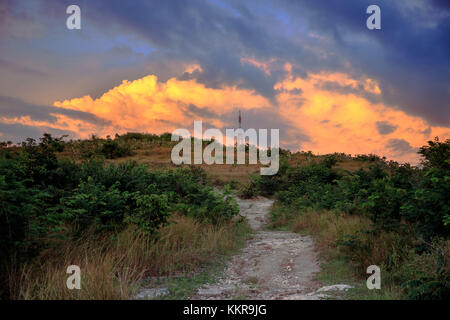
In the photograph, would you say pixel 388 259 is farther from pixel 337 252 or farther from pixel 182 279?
pixel 182 279

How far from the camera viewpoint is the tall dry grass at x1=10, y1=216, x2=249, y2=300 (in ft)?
15.8

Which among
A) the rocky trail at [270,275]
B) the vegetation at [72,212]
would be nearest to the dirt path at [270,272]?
the rocky trail at [270,275]

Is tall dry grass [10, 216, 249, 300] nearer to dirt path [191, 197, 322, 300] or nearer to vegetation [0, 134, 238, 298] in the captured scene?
vegetation [0, 134, 238, 298]

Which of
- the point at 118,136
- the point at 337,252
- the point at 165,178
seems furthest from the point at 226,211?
the point at 118,136

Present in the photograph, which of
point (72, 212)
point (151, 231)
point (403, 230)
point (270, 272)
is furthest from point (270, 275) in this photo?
point (72, 212)

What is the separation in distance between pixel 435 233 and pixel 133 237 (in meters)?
6.10

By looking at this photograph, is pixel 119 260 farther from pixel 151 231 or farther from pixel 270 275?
pixel 270 275

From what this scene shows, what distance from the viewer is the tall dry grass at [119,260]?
4801 mm

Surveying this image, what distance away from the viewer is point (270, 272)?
7.51m

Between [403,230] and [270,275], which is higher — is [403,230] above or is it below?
above

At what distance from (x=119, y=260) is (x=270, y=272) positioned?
3.38 metres

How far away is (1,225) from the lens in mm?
5031

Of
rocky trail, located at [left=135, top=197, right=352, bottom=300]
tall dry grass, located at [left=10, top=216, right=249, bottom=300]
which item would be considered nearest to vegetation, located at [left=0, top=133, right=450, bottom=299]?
tall dry grass, located at [left=10, top=216, right=249, bottom=300]
